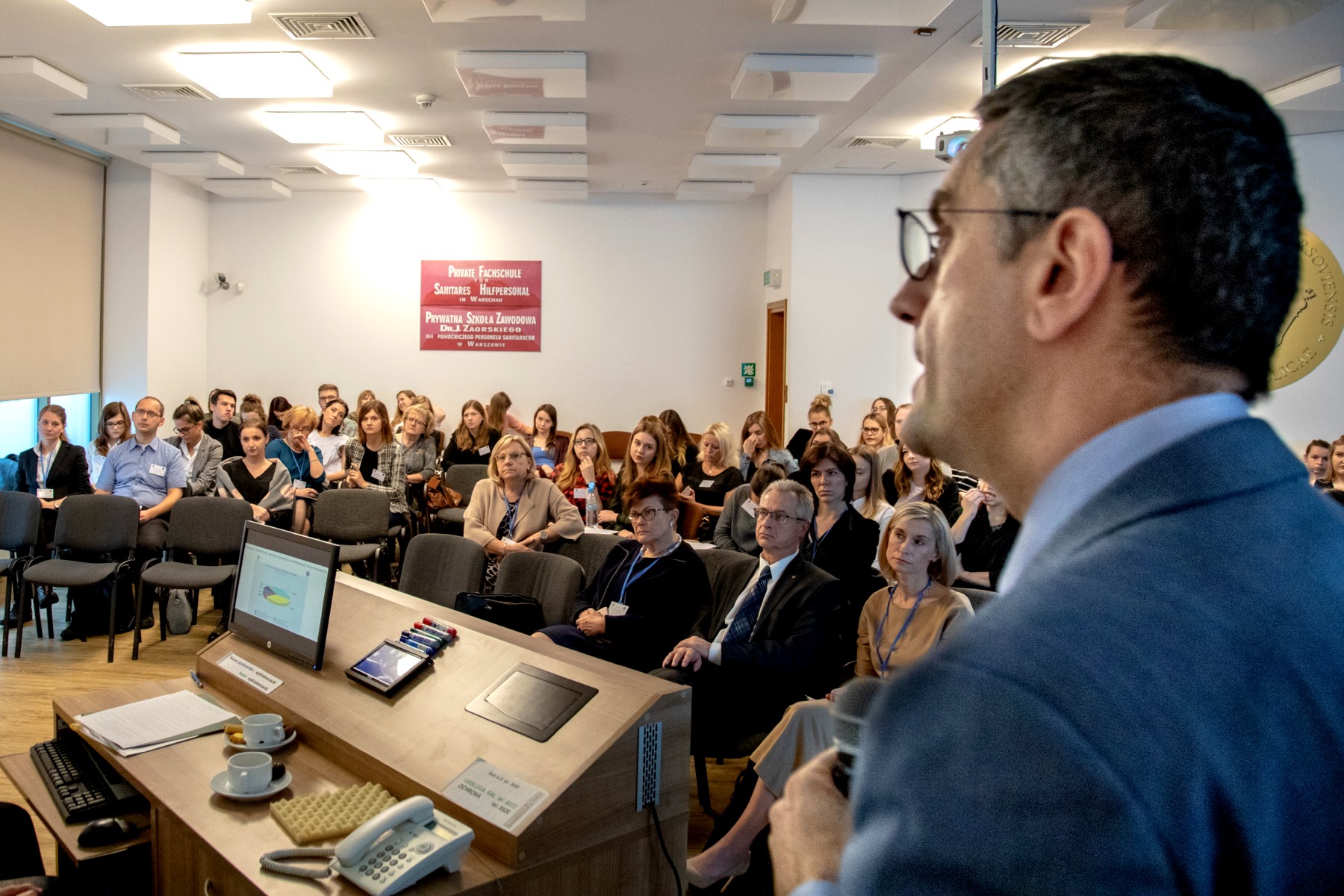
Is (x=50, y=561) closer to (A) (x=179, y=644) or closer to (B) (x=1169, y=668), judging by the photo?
(A) (x=179, y=644)

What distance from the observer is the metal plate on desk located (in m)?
1.92

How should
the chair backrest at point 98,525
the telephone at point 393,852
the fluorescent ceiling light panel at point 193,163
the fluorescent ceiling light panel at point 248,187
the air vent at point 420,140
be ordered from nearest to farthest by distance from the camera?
the telephone at point 393,852
the chair backrest at point 98,525
the air vent at point 420,140
the fluorescent ceiling light panel at point 193,163
the fluorescent ceiling light panel at point 248,187

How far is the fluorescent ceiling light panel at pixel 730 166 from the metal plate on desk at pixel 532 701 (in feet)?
23.0

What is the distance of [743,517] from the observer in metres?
5.41

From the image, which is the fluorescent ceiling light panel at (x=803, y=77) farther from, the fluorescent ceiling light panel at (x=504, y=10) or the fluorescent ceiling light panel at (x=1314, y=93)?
the fluorescent ceiling light panel at (x=1314, y=93)

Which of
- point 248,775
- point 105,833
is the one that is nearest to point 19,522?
point 105,833

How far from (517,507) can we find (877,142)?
15.2ft

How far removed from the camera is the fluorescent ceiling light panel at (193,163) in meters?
8.66

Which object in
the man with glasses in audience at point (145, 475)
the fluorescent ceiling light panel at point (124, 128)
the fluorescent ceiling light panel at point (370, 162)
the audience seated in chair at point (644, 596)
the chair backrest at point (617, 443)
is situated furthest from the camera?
the chair backrest at point (617, 443)

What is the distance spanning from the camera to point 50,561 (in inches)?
216

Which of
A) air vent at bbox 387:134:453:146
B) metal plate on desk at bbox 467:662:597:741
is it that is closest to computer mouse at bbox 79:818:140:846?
metal plate on desk at bbox 467:662:597:741

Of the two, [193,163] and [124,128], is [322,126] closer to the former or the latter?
[124,128]

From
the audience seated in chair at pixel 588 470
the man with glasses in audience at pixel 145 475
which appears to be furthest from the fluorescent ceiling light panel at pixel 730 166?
the man with glasses in audience at pixel 145 475

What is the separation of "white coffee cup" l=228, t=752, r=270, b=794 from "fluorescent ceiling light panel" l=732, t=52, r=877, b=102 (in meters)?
4.96
